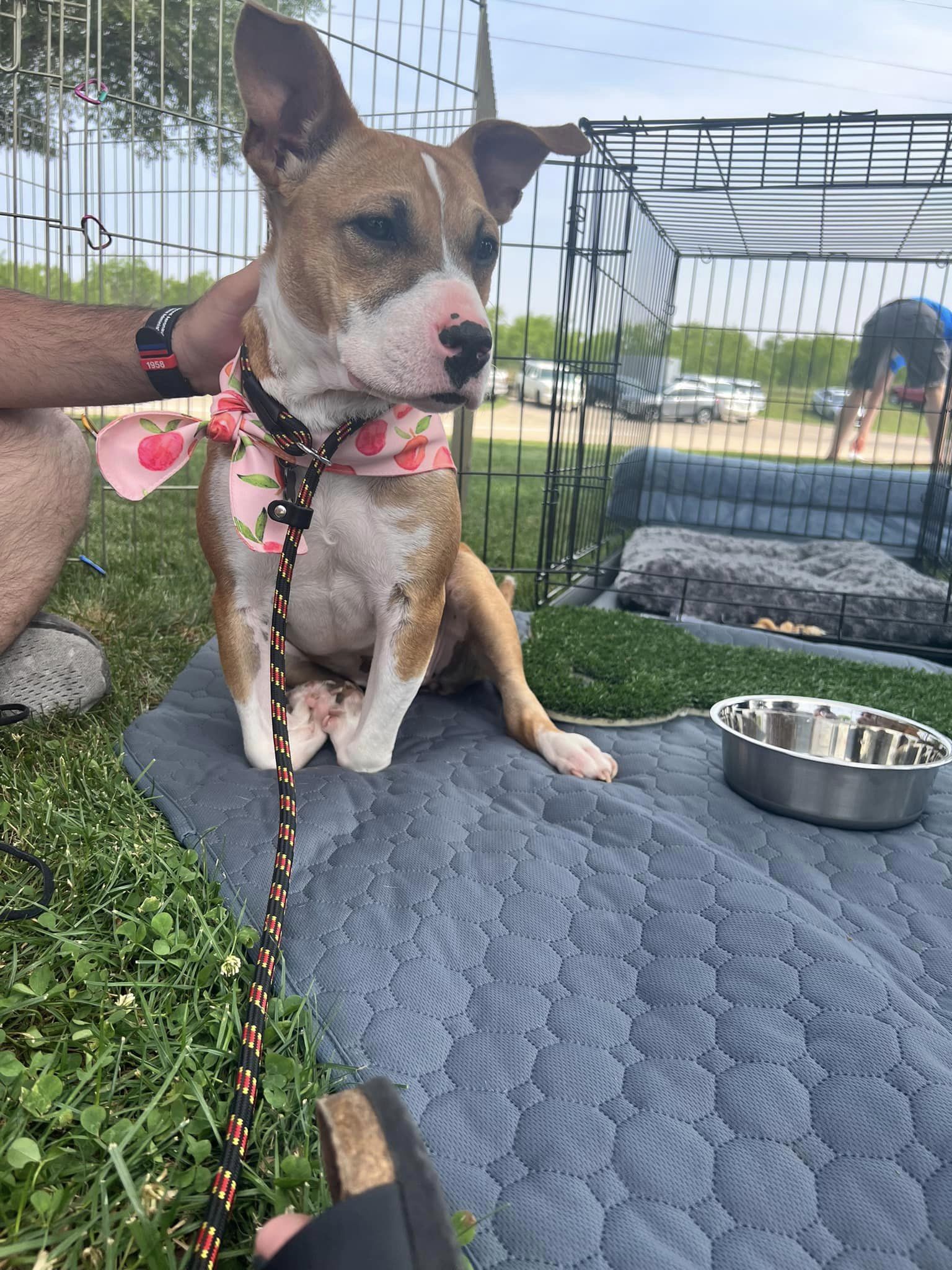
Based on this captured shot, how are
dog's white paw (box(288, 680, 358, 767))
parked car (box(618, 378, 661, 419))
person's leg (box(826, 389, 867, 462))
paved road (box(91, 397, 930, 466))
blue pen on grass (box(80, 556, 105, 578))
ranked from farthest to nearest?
person's leg (box(826, 389, 867, 462)) < parked car (box(618, 378, 661, 419)) < paved road (box(91, 397, 930, 466)) < blue pen on grass (box(80, 556, 105, 578)) < dog's white paw (box(288, 680, 358, 767))

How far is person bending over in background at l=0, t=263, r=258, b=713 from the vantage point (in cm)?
190

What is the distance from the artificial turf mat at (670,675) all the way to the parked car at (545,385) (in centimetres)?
96

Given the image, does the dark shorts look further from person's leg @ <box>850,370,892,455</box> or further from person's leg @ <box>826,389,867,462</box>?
person's leg @ <box>826,389,867,462</box>

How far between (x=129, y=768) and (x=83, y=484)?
0.77 meters

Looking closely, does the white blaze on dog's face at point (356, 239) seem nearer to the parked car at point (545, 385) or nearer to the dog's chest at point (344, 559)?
the dog's chest at point (344, 559)

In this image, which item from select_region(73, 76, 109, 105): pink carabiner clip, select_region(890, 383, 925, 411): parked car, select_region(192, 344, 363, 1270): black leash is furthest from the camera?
select_region(890, 383, 925, 411): parked car

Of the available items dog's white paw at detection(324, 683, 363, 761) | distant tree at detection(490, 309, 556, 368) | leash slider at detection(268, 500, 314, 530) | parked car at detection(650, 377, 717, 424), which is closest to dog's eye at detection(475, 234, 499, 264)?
leash slider at detection(268, 500, 314, 530)

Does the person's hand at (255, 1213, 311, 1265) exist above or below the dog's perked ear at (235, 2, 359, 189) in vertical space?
below

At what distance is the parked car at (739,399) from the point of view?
632 centimetres

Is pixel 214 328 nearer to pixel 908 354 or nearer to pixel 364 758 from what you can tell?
pixel 364 758

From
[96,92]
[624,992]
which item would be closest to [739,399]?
[96,92]

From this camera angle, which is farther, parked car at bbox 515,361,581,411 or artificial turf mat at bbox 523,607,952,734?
parked car at bbox 515,361,581,411

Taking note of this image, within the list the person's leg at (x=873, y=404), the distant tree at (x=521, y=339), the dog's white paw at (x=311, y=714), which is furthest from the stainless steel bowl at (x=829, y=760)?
the person's leg at (x=873, y=404)

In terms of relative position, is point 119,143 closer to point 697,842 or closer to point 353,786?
point 353,786
